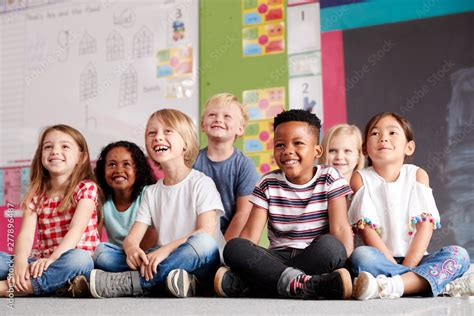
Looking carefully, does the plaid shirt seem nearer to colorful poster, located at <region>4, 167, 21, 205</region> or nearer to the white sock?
the white sock

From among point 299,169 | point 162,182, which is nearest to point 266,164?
point 162,182

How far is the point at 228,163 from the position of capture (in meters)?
2.08

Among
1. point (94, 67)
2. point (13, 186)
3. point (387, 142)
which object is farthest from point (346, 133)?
point (13, 186)

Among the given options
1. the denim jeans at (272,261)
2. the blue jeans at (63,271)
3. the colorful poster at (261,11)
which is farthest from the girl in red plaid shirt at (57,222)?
the colorful poster at (261,11)

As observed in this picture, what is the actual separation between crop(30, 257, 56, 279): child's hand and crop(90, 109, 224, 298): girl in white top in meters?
0.16

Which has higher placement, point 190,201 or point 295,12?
point 295,12

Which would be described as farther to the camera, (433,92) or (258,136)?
(258,136)

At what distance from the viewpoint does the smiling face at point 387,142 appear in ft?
5.70

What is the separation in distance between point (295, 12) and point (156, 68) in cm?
80

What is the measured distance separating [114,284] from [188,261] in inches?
7.9

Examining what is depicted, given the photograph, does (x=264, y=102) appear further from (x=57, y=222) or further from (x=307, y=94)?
(x=57, y=222)

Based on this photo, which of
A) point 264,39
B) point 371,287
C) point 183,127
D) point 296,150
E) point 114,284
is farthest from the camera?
point 264,39

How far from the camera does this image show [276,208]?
1658mm

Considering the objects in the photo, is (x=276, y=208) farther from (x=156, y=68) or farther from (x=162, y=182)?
(x=156, y=68)
